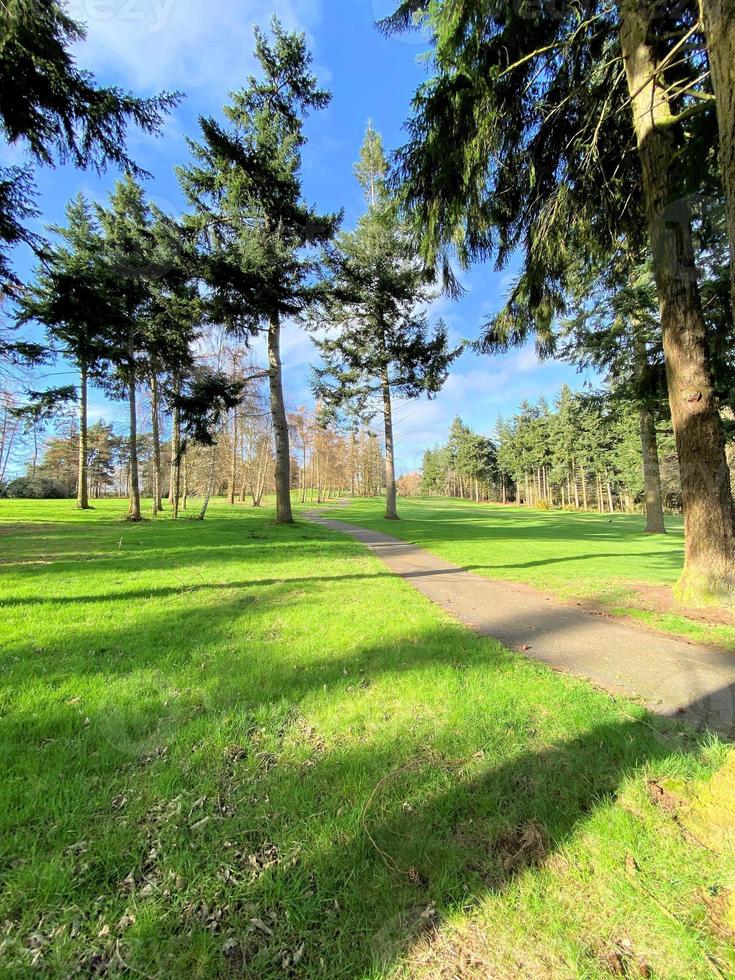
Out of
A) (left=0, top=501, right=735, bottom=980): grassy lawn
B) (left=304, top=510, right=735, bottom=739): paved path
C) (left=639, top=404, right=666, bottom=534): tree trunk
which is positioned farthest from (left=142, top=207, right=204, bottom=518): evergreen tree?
(left=639, top=404, right=666, bottom=534): tree trunk

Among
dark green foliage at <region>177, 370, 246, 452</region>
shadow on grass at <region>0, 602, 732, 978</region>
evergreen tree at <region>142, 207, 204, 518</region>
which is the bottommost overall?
shadow on grass at <region>0, 602, 732, 978</region>

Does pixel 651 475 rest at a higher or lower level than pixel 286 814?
higher

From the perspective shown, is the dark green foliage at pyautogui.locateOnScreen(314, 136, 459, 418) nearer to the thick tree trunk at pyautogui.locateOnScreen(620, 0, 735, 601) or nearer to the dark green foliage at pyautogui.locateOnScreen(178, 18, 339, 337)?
the dark green foliage at pyautogui.locateOnScreen(178, 18, 339, 337)

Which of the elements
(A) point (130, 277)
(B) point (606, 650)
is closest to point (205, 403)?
(A) point (130, 277)

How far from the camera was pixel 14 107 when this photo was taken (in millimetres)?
6621

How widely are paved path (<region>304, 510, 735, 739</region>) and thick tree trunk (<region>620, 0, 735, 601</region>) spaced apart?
1517mm

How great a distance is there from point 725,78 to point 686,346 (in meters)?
3.72

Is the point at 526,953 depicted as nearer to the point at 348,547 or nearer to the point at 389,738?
the point at 389,738

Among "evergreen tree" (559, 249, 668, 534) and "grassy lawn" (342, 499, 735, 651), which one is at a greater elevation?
"evergreen tree" (559, 249, 668, 534)

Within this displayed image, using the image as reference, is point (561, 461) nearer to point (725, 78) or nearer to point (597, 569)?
point (597, 569)

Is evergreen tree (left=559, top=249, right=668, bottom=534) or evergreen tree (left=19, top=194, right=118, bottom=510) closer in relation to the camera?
evergreen tree (left=19, top=194, right=118, bottom=510)

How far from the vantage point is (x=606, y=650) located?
12.9 feet

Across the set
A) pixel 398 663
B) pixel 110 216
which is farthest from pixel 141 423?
pixel 398 663

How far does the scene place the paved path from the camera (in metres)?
2.92
